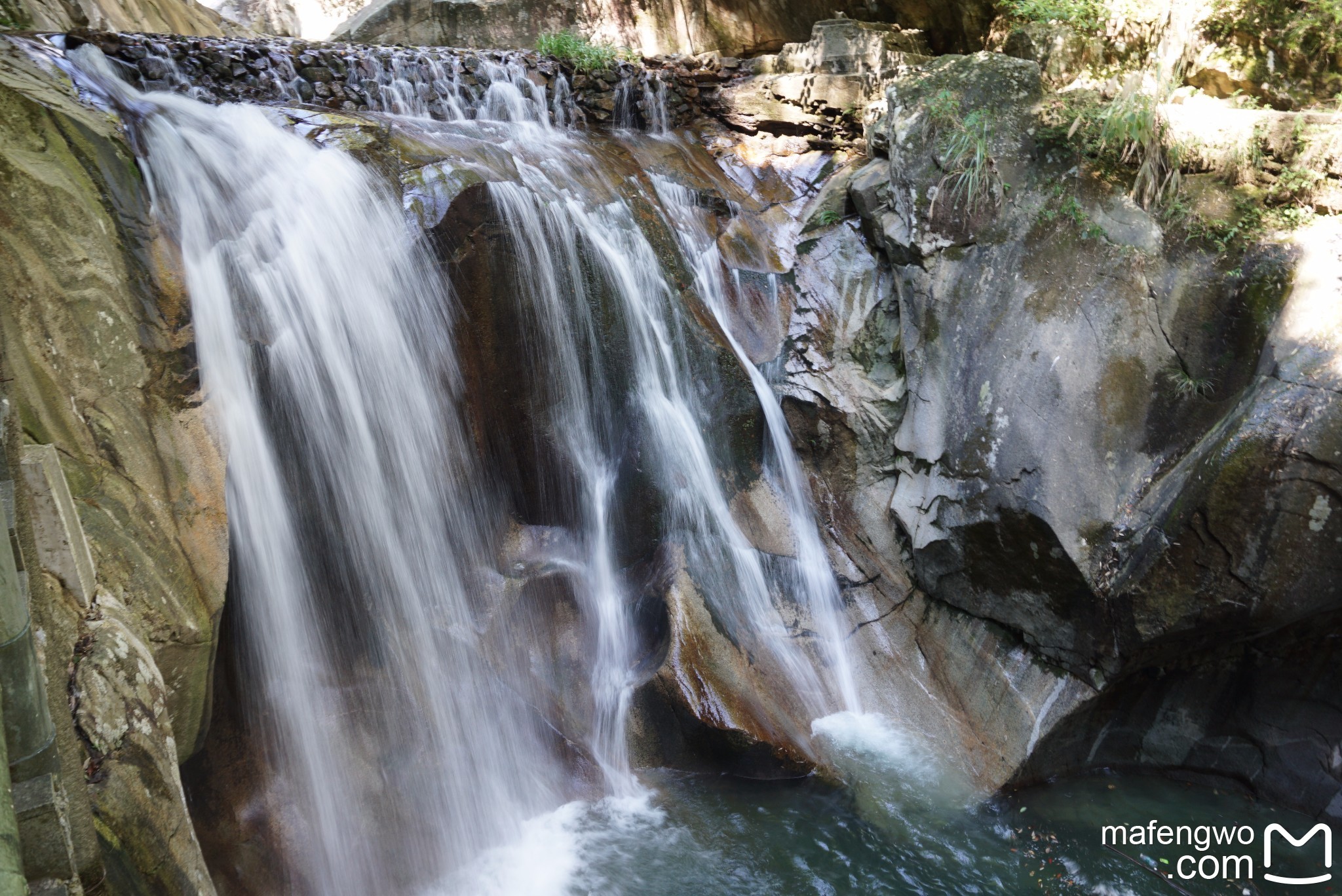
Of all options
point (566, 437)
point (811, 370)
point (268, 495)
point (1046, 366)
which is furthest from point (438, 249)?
point (1046, 366)

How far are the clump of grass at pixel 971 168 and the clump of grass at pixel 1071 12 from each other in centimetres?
158

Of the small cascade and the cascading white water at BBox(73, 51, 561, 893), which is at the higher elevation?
the small cascade

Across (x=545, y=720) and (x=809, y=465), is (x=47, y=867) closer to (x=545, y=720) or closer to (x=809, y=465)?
(x=545, y=720)

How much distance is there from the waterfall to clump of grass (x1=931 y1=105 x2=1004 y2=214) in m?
1.91

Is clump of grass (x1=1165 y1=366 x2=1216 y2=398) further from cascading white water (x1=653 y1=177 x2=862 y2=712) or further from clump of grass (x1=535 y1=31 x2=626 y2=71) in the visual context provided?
clump of grass (x1=535 y1=31 x2=626 y2=71)

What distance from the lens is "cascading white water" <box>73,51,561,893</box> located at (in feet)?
13.6

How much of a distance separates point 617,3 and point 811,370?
311 inches

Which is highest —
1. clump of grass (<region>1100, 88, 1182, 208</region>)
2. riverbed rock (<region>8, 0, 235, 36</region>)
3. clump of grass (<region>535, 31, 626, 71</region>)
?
riverbed rock (<region>8, 0, 235, 36</region>)

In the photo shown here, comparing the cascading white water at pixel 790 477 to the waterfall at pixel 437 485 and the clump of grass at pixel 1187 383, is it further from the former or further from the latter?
the clump of grass at pixel 1187 383

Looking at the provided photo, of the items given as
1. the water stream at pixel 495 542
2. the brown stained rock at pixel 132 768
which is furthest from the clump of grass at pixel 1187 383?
the brown stained rock at pixel 132 768

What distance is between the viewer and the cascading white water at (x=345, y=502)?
4.14 meters

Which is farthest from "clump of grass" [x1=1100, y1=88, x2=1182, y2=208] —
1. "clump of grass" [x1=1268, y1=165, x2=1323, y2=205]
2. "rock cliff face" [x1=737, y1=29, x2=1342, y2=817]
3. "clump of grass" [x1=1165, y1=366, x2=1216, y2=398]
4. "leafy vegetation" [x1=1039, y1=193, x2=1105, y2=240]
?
"clump of grass" [x1=1165, y1=366, x2=1216, y2=398]

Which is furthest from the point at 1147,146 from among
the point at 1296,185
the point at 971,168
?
the point at 971,168

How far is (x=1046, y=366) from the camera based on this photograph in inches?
211
